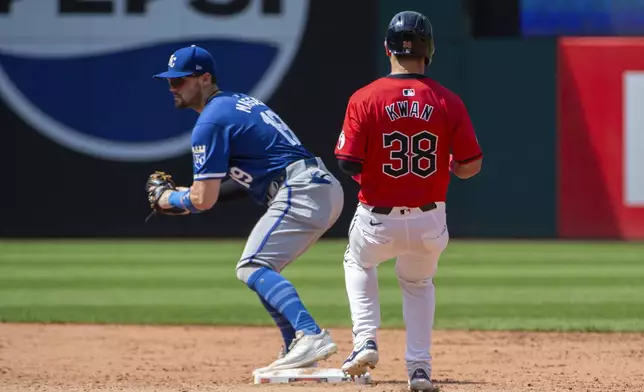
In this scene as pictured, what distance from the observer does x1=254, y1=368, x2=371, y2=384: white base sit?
5.52 metres

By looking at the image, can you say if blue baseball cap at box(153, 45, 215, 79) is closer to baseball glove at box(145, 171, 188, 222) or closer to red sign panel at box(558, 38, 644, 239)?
baseball glove at box(145, 171, 188, 222)

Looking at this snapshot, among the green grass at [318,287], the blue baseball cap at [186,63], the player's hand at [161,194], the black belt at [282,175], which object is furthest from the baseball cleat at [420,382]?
the green grass at [318,287]

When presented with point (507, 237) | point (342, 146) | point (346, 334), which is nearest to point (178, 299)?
point (346, 334)

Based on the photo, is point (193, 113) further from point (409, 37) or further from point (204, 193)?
point (409, 37)

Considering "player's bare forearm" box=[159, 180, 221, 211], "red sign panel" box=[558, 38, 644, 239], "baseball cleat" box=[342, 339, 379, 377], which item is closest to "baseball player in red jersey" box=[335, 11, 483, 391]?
"baseball cleat" box=[342, 339, 379, 377]

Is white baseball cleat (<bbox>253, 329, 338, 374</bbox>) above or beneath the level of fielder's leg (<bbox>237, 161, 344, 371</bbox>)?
beneath

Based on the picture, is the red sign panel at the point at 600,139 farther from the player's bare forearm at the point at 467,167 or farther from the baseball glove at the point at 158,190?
the player's bare forearm at the point at 467,167

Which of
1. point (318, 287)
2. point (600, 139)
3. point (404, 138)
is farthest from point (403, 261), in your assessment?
point (600, 139)

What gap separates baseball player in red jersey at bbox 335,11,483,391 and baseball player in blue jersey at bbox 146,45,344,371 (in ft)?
1.33

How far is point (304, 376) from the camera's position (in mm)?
5516

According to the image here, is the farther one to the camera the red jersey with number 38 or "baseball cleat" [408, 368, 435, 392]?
"baseball cleat" [408, 368, 435, 392]

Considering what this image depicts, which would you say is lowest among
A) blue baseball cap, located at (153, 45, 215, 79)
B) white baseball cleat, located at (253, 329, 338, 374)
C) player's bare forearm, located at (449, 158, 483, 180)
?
white baseball cleat, located at (253, 329, 338, 374)

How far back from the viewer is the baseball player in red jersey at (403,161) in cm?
515

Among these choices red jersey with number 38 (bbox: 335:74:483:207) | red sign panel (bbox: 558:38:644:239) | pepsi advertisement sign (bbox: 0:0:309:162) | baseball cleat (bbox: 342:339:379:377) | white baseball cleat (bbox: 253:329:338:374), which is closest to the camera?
red jersey with number 38 (bbox: 335:74:483:207)
